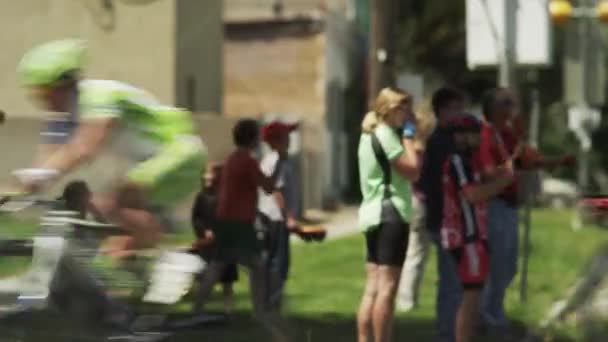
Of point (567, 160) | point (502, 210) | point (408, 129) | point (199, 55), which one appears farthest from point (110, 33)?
point (408, 129)

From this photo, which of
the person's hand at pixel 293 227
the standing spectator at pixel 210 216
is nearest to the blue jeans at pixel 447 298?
the person's hand at pixel 293 227

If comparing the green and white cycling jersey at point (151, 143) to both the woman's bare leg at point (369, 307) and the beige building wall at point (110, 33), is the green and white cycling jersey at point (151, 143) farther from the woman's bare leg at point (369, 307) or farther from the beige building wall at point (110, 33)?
the beige building wall at point (110, 33)

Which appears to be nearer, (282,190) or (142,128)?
(142,128)

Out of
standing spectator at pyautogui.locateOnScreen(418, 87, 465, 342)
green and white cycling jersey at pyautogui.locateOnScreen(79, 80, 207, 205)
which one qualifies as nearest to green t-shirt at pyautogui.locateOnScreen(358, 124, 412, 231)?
standing spectator at pyautogui.locateOnScreen(418, 87, 465, 342)

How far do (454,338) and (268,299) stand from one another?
1.48 m

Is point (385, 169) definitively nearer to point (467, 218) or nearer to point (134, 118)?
point (467, 218)

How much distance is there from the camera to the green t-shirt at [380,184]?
34.2 ft

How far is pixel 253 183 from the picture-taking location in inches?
449

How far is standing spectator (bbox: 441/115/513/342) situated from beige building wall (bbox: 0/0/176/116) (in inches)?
417

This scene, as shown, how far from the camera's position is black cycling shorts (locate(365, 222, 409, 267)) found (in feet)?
34.0

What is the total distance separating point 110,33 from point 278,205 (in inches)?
357

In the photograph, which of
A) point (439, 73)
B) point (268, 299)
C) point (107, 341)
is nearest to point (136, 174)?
point (107, 341)

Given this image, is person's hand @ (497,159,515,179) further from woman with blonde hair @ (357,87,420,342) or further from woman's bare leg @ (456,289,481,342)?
woman's bare leg @ (456,289,481,342)

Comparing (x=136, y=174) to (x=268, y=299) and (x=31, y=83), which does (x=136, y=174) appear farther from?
(x=268, y=299)
